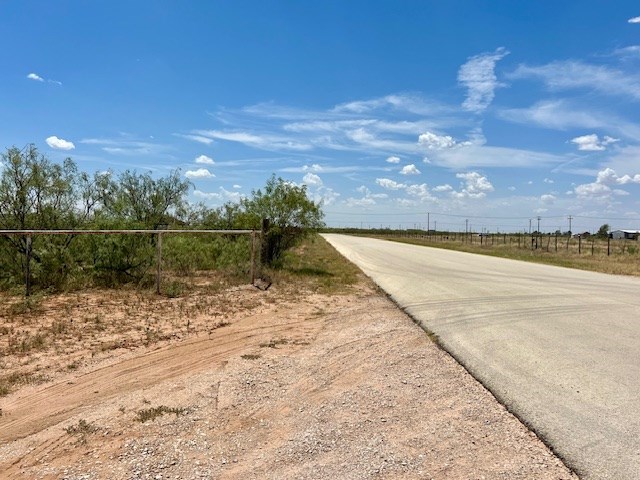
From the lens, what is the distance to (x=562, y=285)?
575 inches

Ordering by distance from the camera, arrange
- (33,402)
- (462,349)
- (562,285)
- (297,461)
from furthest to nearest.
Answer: (562,285)
(462,349)
(33,402)
(297,461)

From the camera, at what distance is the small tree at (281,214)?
727 inches

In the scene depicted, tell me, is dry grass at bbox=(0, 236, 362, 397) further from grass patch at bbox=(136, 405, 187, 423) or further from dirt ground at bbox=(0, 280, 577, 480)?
grass patch at bbox=(136, 405, 187, 423)

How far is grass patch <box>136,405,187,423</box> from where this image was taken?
14.5 feet

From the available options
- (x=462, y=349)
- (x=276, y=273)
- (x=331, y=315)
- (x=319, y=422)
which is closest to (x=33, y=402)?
(x=319, y=422)

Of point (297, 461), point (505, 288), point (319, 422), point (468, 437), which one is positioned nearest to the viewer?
point (297, 461)

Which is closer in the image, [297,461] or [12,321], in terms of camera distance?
[297,461]

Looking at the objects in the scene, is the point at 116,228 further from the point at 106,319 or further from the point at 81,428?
the point at 81,428

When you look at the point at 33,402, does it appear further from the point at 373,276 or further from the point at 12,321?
the point at 373,276

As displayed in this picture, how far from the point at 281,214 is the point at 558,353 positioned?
13.1 meters

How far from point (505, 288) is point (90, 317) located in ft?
35.0

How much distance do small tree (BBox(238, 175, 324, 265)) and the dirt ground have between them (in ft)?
33.9

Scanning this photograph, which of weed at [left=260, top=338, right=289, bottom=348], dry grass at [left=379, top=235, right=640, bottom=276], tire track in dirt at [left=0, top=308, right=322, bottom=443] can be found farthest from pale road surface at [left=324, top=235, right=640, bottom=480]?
dry grass at [left=379, top=235, right=640, bottom=276]

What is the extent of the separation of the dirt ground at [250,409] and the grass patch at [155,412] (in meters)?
0.02
